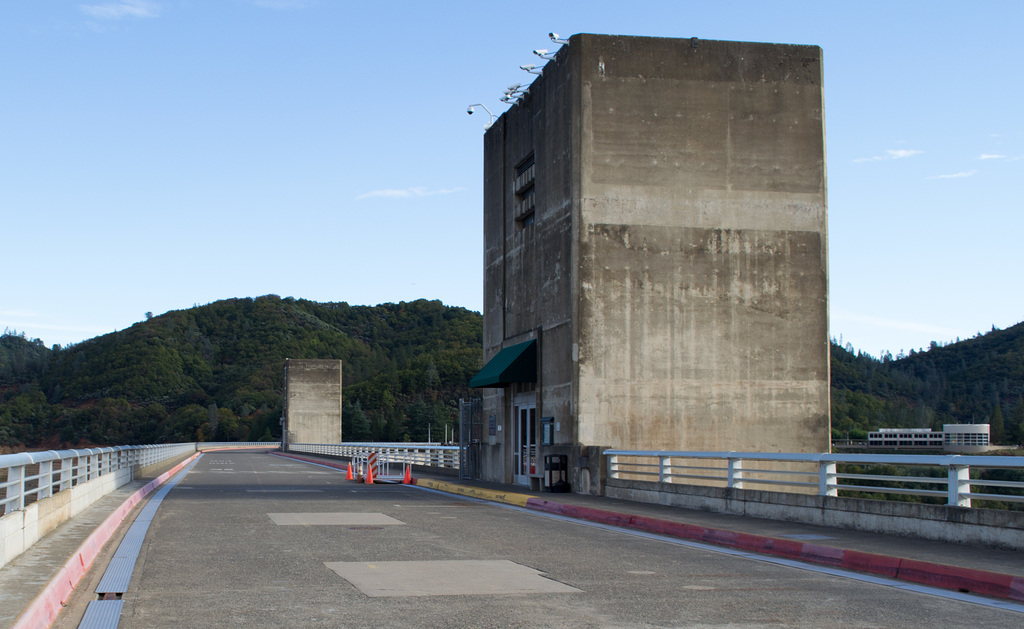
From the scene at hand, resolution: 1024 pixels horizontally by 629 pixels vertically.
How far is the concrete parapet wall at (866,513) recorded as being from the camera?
1139 centimetres

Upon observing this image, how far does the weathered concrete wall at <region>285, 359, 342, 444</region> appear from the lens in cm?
11044

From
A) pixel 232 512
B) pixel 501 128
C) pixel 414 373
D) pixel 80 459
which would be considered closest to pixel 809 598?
pixel 232 512

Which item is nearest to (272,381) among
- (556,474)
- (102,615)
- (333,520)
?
(556,474)

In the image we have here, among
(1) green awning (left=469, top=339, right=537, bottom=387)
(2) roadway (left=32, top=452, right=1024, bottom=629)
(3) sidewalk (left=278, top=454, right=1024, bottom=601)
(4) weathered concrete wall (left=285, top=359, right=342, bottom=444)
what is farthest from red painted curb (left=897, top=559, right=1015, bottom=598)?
(4) weathered concrete wall (left=285, top=359, right=342, bottom=444)

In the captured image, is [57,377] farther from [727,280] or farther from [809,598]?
[809,598]

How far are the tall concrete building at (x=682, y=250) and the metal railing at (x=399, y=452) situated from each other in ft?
39.0

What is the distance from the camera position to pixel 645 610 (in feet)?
26.0

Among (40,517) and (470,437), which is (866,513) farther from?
(470,437)

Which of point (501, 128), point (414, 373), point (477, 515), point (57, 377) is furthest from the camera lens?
point (57, 377)

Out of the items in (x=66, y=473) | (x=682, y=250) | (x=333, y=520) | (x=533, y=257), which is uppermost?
(x=533, y=257)

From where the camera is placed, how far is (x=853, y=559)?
10.9 metres

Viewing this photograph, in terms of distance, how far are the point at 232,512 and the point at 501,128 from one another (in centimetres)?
1811

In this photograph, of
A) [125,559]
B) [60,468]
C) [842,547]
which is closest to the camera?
[125,559]

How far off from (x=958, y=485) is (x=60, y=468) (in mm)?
19616
